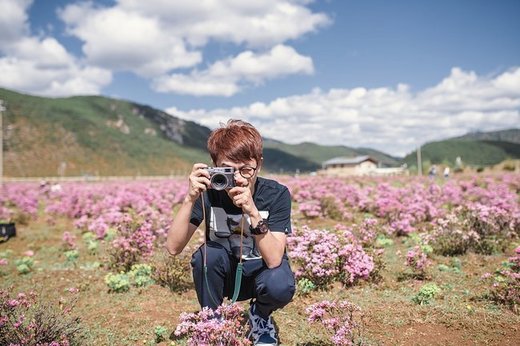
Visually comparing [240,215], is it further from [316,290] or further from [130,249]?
[130,249]

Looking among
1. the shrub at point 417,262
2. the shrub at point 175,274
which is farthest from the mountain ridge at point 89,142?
the shrub at point 175,274

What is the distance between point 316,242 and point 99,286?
2994 millimetres

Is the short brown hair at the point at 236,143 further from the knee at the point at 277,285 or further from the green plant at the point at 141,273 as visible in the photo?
the green plant at the point at 141,273

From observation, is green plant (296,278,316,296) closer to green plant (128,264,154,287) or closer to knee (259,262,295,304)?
knee (259,262,295,304)

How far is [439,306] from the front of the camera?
4094 mm

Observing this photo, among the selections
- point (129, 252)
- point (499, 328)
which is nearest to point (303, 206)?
point (129, 252)

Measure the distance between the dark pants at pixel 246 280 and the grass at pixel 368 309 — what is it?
2.21 feet

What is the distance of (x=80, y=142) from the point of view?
328 feet

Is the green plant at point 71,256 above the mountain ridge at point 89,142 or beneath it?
beneath

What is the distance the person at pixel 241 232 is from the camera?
9.29 feet

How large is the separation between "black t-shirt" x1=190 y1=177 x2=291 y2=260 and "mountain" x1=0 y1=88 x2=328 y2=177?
85.1m

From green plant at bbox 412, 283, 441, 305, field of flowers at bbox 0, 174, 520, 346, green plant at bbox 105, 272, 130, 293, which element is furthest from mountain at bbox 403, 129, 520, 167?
green plant at bbox 105, 272, 130, 293

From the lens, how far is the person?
2830mm

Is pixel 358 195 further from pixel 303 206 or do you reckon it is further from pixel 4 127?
pixel 4 127
